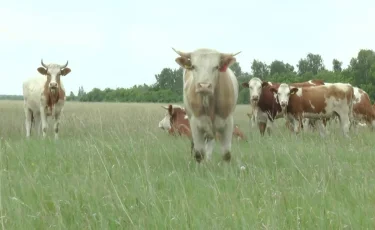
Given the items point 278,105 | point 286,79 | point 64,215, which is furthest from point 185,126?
point 286,79

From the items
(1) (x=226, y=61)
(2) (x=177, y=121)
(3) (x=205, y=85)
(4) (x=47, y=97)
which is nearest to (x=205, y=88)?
(3) (x=205, y=85)

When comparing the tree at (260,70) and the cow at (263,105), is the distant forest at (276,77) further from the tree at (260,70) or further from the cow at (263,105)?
the cow at (263,105)

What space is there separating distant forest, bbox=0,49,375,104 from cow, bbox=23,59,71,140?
27218mm

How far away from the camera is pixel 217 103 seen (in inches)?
283

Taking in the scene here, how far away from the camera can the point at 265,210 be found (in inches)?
142

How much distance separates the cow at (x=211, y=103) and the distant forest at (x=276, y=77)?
1304 inches

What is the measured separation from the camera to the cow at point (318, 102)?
1469 centimetres

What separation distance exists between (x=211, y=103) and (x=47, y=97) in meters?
7.37

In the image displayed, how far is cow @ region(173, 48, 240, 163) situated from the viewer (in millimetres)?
6844

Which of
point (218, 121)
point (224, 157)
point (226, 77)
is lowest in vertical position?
point (224, 157)

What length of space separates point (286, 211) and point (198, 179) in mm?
1635

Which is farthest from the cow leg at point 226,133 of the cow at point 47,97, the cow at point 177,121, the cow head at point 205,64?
the cow at point 47,97

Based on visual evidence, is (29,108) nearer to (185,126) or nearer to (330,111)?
(185,126)

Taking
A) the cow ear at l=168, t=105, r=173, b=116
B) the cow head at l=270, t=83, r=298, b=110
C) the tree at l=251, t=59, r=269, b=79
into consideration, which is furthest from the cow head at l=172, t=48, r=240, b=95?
the tree at l=251, t=59, r=269, b=79
